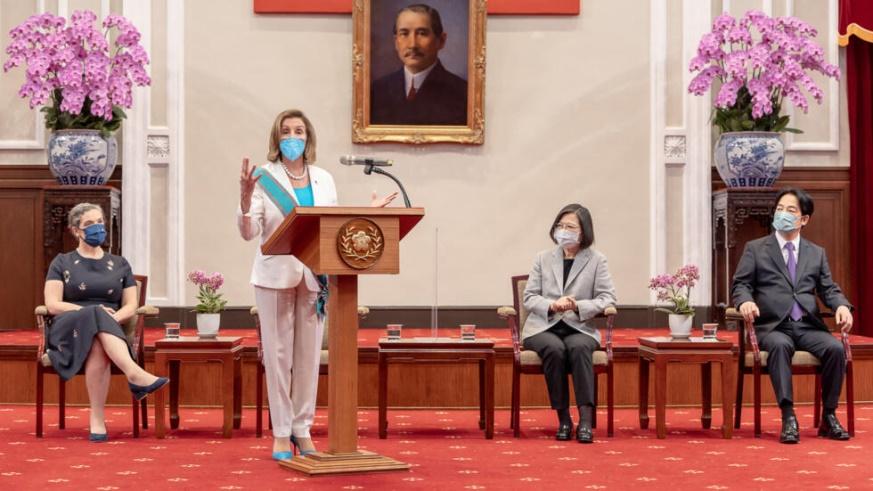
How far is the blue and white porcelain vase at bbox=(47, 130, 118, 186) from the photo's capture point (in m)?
7.12

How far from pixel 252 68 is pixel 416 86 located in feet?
3.53

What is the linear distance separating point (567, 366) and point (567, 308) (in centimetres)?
26

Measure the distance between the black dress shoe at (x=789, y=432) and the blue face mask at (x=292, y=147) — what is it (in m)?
2.39

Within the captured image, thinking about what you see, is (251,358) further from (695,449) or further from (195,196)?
(695,449)

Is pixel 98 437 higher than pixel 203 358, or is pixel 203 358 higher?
pixel 203 358

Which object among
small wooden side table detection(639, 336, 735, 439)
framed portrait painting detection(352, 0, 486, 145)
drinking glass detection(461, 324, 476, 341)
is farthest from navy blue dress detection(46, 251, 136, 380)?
framed portrait painting detection(352, 0, 486, 145)

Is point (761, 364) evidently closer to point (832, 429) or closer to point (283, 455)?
point (832, 429)

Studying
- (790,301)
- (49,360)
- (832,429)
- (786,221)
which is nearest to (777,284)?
(790,301)

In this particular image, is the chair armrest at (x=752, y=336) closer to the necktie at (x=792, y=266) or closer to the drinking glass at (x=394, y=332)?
the necktie at (x=792, y=266)

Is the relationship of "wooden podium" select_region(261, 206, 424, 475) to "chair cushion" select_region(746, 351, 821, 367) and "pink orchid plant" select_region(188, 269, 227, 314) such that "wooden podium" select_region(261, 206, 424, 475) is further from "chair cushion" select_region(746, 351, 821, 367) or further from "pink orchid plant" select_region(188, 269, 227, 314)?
"chair cushion" select_region(746, 351, 821, 367)

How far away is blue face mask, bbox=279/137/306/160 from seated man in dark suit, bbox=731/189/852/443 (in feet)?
7.16

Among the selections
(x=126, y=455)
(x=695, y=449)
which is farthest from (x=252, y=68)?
(x=695, y=449)

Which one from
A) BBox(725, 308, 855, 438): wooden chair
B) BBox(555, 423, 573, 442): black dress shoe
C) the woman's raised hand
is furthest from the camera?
BBox(725, 308, 855, 438): wooden chair

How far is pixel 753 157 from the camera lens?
7.21m
